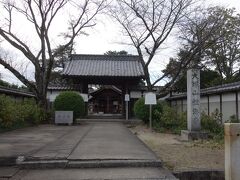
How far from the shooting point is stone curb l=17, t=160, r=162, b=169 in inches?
352

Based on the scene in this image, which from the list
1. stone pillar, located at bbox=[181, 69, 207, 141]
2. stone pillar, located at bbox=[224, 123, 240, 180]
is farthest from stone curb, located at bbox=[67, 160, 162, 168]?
stone pillar, located at bbox=[181, 69, 207, 141]

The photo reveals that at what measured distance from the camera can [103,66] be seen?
3956 cm

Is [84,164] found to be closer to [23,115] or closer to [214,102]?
[23,115]

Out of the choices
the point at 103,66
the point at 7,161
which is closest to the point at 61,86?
the point at 103,66

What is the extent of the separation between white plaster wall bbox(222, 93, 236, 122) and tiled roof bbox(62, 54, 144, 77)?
15.2 meters

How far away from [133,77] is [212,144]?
74.7 feet

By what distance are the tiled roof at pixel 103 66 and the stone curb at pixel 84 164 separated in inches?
1038

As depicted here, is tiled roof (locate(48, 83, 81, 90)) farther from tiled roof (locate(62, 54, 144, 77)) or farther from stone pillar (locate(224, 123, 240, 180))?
stone pillar (locate(224, 123, 240, 180))

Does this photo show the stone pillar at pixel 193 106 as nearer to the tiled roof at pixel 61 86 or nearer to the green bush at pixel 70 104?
the green bush at pixel 70 104

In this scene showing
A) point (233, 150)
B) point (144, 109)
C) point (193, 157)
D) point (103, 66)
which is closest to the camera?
point (233, 150)

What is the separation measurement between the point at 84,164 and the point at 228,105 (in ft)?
41.5

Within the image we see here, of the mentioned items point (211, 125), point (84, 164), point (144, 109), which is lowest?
point (84, 164)

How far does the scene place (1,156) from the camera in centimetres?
955

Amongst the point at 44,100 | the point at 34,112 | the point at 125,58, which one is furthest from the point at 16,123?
the point at 125,58
